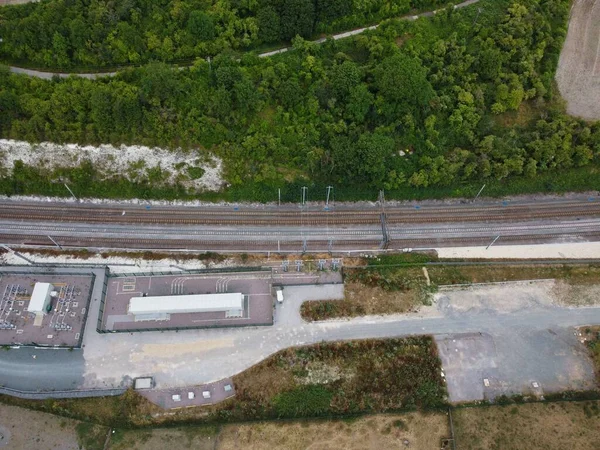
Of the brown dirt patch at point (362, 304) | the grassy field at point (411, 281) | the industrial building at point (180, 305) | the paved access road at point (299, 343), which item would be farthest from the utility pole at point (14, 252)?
the grassy field at point (411, 281)

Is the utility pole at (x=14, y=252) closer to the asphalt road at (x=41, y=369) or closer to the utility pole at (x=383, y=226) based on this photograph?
the asphalt road at (x=41, y=369)

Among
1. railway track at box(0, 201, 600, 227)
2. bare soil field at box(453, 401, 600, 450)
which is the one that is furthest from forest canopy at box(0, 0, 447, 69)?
bare soil field at box(453, 401, 600, 450)

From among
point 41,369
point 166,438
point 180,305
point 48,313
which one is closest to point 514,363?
point 180,305

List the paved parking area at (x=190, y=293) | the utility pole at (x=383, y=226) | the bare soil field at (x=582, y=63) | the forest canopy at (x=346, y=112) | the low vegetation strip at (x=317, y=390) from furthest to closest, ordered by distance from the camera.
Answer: the bare soil field at (x=582, y=63), the utility pole at (x=383, y=226), the forest canopy at (x=346, y=112), the paved parking area at (x=190, y=293), the low vegetation strip at (x=317, y=390)

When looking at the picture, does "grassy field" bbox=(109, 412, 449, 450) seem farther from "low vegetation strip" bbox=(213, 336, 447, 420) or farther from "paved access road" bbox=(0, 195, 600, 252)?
"paved access road" bbox=(0, 195, 600, 252)

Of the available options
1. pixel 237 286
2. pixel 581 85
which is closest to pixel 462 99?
pixel 581 85

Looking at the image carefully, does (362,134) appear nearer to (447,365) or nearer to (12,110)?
(447,365)
